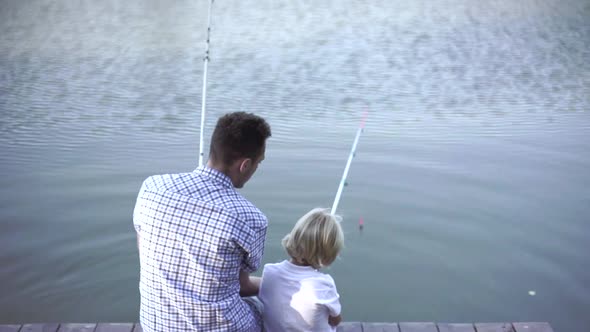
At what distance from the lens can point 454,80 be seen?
7824 millimetres

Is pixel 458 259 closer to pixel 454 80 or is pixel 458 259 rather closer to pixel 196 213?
pixel 196 213

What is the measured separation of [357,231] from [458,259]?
643 mm

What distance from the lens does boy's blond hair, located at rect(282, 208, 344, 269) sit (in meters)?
2.16

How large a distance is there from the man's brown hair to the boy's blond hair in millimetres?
306

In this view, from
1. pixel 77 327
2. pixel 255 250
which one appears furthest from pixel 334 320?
pixel 77 327

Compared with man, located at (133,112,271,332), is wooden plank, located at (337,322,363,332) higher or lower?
lower

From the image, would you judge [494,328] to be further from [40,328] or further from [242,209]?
[40,328]

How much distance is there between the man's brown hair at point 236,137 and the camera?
2.02m

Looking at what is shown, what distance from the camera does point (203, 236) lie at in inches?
76.0

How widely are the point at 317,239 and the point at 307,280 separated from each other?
0.48 feet

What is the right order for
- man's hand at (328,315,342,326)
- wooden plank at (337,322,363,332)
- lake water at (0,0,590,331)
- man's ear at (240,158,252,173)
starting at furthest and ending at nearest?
lake water at (0,0,590,331) < wooden plank at (337,322,363,332) < man's hand at (328,315,342,326) < man's ear at (240,158,252,173)

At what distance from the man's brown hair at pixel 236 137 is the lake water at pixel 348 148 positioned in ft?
4.93

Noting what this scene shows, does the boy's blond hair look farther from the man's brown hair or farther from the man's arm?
the man's brown hair

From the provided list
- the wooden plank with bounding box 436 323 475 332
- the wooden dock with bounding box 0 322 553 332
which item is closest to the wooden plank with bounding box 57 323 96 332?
the wooden dock with bounding box 0 322 553 332
